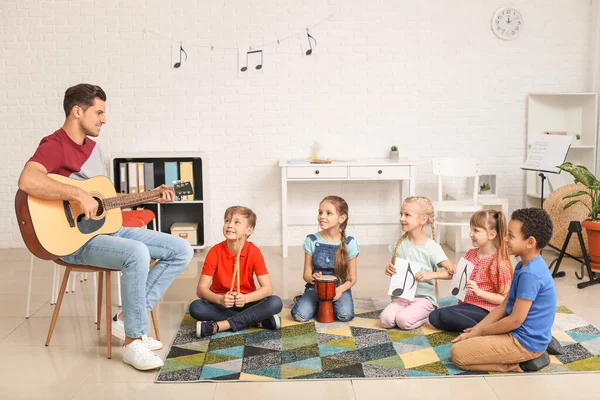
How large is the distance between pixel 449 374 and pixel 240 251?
3.96 ft

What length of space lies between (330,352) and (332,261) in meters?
0.68

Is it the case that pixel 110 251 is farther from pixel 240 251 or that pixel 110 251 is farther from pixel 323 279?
pixel 323 279

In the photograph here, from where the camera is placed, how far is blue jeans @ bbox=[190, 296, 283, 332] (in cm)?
362

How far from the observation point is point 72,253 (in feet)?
10.5

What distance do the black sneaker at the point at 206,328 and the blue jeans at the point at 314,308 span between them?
448 millimetres

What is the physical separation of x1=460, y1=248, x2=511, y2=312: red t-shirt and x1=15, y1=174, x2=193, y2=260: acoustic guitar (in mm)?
1505

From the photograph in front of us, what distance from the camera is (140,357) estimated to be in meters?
3.12

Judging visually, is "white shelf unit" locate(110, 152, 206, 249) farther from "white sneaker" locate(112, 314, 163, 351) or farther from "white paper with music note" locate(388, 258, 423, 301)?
"white paper with music note" locate(388, 258, 423, 301)

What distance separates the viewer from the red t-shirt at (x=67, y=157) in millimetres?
3145

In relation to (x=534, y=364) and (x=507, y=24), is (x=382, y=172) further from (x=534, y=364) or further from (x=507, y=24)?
(x=534, y=364)

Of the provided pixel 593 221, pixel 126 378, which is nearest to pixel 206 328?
pixel 126 378

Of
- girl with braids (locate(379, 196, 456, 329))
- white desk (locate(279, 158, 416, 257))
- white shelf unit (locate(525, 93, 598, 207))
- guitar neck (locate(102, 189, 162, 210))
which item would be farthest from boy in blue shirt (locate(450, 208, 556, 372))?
white shelf unit (locate(525, 93, 598, 207))

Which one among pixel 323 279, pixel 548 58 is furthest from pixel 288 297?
pixel 548 58

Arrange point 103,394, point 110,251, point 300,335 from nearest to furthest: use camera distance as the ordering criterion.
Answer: point 103,394 → point 110,251 → point 300,335
